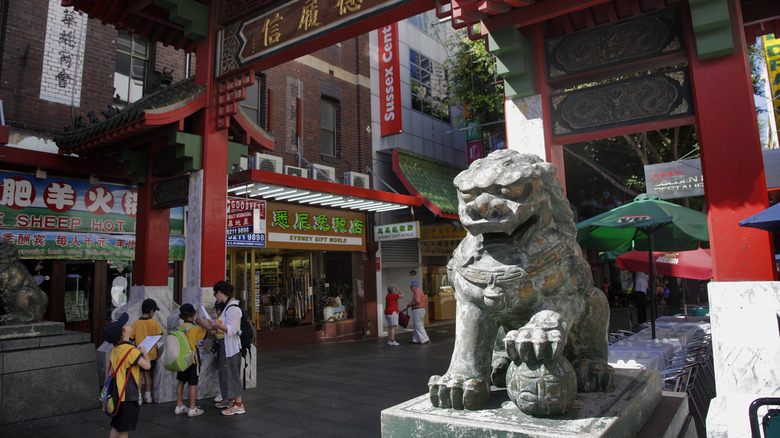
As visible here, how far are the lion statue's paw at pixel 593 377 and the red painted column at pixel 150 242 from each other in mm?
7471

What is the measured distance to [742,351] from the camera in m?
4.02

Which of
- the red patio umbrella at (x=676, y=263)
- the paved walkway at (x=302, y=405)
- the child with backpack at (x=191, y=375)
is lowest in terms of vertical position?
the paved walkway at (x=302, y=405)

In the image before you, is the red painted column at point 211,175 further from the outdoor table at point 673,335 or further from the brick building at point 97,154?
the outdoor table at point 673,335

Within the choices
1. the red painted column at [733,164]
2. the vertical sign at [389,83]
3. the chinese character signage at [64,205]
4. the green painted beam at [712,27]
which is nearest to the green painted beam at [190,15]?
the chinese character signage at [64,205]

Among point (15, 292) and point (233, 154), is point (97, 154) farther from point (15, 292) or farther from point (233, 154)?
point (15, 292)

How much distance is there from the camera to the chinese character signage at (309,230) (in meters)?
11.8

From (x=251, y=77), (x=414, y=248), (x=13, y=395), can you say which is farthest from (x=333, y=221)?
(x=13, y=395)

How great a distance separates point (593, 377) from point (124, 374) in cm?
375

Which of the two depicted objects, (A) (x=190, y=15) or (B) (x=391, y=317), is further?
(B) (x=391, y=317)

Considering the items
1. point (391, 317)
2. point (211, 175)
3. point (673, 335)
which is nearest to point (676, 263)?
point (673, 335)

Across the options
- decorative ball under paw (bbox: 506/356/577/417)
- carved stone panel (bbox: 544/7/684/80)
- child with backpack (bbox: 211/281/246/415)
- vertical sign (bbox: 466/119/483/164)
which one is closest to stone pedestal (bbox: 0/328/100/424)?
child with backpack (bbox: 211/281/246/415)

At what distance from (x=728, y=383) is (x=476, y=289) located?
10.3 feet

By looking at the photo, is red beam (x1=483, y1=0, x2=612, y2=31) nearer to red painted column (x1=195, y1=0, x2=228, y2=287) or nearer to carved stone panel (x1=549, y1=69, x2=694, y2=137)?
carved stone panel (x1=549, y1=69, x2=694, y2=137)

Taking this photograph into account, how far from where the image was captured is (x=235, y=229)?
32.9 ft
